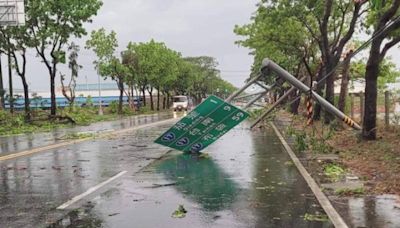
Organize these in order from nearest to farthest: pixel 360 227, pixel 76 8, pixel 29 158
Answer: pixel 360 227, pixel 29 158, pixel 76 8

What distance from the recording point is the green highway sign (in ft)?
49.4

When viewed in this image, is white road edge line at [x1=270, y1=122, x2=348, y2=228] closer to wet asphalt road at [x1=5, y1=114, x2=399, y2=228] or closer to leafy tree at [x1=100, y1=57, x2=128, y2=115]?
wet asphalt road at [x1=5, y1=114, x2=399, y2=228]

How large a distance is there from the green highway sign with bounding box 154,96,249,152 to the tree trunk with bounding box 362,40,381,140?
3947 millimetres

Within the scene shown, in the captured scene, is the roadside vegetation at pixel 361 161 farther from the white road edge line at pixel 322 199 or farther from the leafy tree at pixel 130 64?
the leafy tree at pixel 130 64

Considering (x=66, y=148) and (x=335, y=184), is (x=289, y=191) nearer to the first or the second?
(x=335, y=184)

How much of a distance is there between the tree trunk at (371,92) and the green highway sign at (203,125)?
3947 mm

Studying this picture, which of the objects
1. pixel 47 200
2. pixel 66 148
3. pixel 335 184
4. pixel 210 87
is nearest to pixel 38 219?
pixel 47 200

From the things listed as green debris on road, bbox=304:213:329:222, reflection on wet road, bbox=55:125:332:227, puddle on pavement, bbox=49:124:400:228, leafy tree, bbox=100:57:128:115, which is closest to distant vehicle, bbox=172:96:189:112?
leafy tree, bbox=100:57:128:115

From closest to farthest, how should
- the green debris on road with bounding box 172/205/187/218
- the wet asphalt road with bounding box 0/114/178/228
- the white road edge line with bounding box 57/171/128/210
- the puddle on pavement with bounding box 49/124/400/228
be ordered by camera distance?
1. the puddle on pavement with bounding box 49/124/400/228
2. the green debris on road with bounding box 172/205/187/218
3. the wet asphalt road with bounding box 0/114/178/228
4. the white road edge line with bounding box 57/171/128/210

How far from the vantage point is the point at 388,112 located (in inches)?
780

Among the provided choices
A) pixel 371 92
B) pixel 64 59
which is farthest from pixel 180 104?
pixel 371 92

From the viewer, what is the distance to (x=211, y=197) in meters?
9.66

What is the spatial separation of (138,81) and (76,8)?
3126cm

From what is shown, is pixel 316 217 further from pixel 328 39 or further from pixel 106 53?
pixel 106 53
